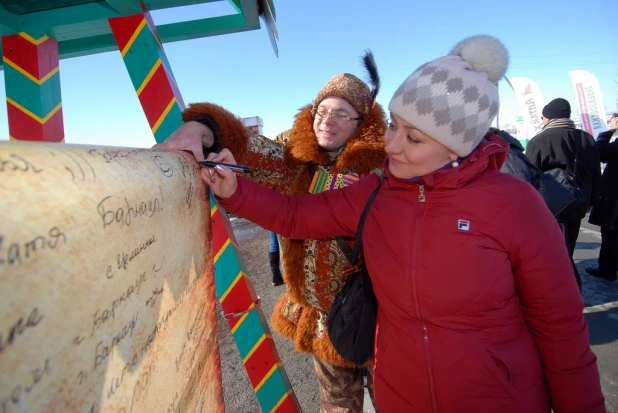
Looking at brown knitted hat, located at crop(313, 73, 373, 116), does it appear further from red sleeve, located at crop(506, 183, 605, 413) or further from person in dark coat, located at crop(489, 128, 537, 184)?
person in dark coat, located at crop(489, 128, 537, 184)

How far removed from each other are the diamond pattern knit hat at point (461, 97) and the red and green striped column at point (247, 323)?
0.88 m

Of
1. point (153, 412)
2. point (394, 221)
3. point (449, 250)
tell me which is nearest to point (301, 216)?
point (394, 221)

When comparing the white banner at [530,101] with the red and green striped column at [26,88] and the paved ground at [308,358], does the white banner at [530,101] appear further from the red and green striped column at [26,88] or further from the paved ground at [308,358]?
the red and green striped column at [26,88]

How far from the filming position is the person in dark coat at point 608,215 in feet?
13.3

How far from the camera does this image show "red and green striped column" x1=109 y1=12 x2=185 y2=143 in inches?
50.3

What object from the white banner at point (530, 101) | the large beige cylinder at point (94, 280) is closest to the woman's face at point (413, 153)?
the large beige cylinder at point (94, 280)

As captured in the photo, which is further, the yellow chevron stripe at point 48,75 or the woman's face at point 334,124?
the woman's face at point 334,124

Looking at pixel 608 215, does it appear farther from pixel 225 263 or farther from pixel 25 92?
pixel 25 92

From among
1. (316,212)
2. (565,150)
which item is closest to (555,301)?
(316,212)

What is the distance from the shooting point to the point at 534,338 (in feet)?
3.61

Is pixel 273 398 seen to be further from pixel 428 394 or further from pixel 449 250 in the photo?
pixel 449 250

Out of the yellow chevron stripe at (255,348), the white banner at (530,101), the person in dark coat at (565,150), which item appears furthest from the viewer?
the white banner at (530,101)

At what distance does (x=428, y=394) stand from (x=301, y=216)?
795mm

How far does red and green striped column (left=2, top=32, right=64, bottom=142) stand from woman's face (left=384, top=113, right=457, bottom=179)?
160cm
